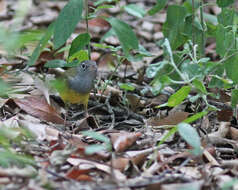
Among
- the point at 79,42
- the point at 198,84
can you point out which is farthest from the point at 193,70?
the point at 79,42

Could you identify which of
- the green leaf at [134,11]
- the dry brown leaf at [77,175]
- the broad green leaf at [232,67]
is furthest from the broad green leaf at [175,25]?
the dry brown leaf at [77,175]

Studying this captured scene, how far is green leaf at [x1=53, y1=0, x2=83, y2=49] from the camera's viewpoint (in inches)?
145

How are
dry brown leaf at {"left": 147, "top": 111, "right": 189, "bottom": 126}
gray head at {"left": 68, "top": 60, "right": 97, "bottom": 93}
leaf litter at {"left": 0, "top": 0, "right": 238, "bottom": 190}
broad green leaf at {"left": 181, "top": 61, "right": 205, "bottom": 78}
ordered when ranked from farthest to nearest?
gray head at {"left": 68, "top": 60, "right": 97, "bottom": 93}, dry brown leaf at {"left": 147, "top": 111, "right": 189, "bottom": 126}, broad green leaf at {"left": 181, "top": 61, "right": 205, "bottom": 78}, leaf litter at {"left": 0, "top": 0, "right": 238, "bottom": 190}

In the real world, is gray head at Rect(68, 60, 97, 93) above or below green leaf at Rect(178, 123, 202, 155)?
below

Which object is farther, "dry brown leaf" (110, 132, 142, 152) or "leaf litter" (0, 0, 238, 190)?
"dry brown leaf" (110, 132, 142, 152)

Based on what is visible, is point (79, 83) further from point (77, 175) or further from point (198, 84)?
point (77, 175)

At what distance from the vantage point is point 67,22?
3.71 metres

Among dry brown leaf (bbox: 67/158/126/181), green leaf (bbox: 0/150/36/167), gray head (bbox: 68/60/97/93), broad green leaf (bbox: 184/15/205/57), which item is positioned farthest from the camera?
gray head (bbox: 68/60/97/93)

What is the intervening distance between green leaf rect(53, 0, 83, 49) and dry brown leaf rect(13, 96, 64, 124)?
71 centimetres

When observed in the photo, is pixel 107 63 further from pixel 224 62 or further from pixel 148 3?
pixel 148 3

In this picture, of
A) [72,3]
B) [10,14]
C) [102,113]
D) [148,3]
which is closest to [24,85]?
[102,113]

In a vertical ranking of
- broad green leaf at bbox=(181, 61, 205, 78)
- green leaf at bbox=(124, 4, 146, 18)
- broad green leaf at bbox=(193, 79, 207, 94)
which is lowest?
broad green leaf at bbox=(193, 79, 207, 94)

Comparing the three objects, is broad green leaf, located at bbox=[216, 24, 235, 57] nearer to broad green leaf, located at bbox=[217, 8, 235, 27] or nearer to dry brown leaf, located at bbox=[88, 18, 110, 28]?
broad green leaf, located at bbox=[217, 8, 235, 27]

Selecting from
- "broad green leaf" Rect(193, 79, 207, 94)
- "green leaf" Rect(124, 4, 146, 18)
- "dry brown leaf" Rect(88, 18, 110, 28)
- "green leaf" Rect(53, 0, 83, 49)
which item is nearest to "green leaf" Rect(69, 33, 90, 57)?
"green leaf" Rect(53, 0, 83, 49)
